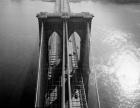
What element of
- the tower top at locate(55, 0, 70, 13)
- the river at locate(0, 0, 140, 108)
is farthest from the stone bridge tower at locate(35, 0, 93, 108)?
the tower top at locate(55, 0, 70, 13)

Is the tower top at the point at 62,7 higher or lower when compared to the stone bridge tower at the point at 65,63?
higher

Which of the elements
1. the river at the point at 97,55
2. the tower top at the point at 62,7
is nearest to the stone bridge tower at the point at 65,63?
the river at the point at 97,55

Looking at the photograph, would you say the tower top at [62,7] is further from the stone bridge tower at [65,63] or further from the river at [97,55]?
the stone bridge tower at [65,63]

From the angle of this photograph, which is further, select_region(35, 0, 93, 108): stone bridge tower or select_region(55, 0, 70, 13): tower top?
select_region(55, 0, 70, 13): tower top

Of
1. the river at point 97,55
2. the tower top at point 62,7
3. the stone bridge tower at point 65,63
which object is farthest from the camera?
the tower top at point 62,7

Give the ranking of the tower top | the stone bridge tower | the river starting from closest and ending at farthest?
1. the stone bridge tower
2. the river
3. the tower top

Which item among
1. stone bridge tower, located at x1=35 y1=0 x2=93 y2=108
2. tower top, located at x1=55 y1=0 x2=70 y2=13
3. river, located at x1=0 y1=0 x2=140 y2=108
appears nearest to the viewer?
stone bridge tower, located at x1=35 y1=0 x2=93 y2=108

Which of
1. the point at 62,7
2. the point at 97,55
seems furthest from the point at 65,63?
the point at 62,7

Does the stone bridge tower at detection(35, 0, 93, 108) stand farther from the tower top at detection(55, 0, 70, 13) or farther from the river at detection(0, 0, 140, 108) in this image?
the tower top at detection(55, 0, 70, 13)

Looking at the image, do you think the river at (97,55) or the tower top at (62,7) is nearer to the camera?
the river at (97,55)

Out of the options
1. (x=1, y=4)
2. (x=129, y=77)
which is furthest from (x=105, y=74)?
(x=1, y=4)
